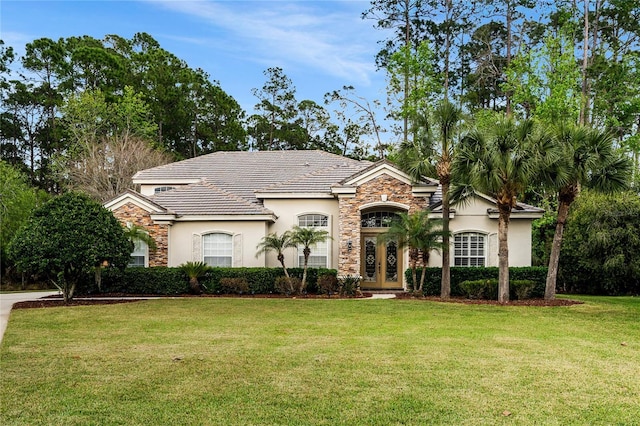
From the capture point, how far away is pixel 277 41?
54.1ft

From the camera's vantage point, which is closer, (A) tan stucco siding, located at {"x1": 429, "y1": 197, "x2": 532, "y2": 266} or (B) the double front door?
(A) tan stucco siding, located at {"x1": 429, "y1": 197, "x2": 532, "y2": 266}

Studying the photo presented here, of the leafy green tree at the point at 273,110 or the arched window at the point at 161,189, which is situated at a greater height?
the leafy green tree at the point at 273,110

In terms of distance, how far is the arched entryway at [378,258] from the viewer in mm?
23188

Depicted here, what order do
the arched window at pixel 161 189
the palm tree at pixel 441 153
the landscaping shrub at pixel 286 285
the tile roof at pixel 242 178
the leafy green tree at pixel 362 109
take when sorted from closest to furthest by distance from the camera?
the palm tree at pixel 441 153, the landscaping shrub at pixel 286 285, the tile roof at pixel 242 178, the arched window at pixel 161 189, the leafy green tree at pixel 362 109

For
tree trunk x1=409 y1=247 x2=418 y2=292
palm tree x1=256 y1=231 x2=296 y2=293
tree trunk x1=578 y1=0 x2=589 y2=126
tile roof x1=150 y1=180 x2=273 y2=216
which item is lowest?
tree trunk x1=409 y1=247 x2=418 y2=292

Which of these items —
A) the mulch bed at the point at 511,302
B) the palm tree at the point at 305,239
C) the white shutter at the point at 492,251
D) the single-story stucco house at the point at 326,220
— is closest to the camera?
the mulch bed at the point at 511,302

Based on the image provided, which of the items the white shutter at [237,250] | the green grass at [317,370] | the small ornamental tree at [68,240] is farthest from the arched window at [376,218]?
the small ornamental tree at [68,240]

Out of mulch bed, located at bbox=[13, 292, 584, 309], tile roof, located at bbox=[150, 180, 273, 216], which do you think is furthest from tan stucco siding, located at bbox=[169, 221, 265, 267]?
mulch bed, located at bbox=[13, 292, 584, 309]

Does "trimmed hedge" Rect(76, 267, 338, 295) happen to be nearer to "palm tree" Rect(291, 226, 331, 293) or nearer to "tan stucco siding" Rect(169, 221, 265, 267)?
"palm tree" Rect(291, 226, 331, 293)

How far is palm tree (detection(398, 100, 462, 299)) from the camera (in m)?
18.5

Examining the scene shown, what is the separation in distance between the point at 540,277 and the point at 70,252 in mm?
16221

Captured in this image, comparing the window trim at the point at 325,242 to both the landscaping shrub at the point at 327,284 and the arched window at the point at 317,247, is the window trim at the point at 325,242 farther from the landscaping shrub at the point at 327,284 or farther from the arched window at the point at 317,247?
the landscaping shrub at the point at 327,284

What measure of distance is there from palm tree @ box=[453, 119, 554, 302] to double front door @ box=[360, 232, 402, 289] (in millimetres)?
5789

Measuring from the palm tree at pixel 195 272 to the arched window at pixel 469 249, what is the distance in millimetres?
9843
